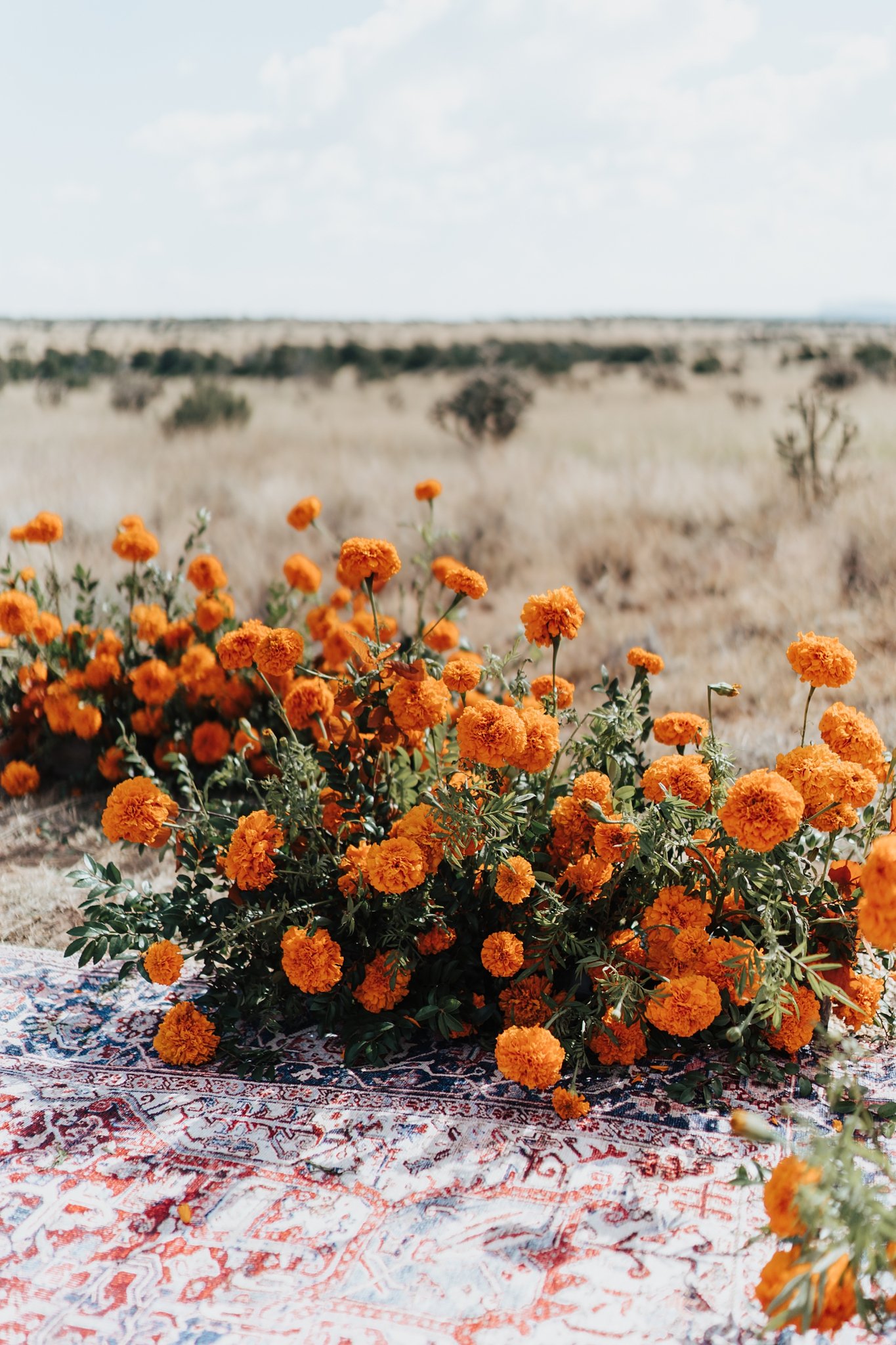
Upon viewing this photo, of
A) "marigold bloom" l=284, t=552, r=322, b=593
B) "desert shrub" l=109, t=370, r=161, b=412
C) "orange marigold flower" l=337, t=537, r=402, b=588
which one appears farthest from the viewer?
"desert shrub" l=109, t=370, r=161, b=412

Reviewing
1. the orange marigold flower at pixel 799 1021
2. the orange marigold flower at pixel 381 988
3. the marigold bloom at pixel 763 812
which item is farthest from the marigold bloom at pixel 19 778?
the marigold bloom at pixel 763 812

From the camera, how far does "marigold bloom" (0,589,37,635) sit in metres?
3.82

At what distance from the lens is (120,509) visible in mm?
9633

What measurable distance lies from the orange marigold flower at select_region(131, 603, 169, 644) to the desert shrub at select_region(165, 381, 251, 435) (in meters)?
11.1

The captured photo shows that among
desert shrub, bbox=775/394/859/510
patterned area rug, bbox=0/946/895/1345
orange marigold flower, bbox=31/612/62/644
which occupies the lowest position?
patterned area rug, bbox=0/946/895/1345

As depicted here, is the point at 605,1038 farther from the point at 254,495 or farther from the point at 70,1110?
the point at 254,495

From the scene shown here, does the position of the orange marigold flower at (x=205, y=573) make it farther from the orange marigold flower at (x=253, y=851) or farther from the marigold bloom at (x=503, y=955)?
the marigold bloom at (x=503, y=955)

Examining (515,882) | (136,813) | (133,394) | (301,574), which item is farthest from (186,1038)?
(133,394)

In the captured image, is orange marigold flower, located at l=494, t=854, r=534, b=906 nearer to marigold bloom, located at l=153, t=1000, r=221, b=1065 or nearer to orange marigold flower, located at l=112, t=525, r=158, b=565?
marigold bloom, located at l=153, t=1000, r=221, b=1065

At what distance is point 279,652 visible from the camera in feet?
8.09

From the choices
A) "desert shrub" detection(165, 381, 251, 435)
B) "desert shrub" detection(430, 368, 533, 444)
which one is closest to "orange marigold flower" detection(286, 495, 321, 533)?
"desert shrub" detection(430, 368, 533, 444)

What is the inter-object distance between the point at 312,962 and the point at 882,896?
4.26 ft

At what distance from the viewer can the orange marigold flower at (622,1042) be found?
7.75 feet

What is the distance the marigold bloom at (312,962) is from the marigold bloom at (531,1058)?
45cm
